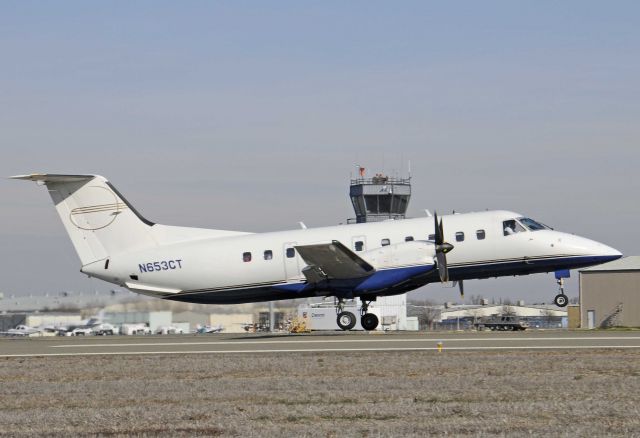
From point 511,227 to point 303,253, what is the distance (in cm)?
770

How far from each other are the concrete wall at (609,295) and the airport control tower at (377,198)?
1092 inches

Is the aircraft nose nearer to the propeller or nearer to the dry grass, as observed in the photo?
the propeller

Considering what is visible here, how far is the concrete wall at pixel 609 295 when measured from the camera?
2653 inches

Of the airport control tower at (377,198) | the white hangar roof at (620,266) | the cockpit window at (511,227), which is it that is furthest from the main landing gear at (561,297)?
the airport control tower at (377,198)

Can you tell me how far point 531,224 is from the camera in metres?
34.8

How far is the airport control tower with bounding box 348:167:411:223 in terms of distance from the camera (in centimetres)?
9362

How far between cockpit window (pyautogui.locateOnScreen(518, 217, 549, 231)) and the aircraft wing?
5926mm

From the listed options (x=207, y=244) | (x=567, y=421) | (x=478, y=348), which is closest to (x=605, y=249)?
(x=478, y=348)

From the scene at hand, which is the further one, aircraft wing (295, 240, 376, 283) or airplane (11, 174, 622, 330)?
A: airplane (11, 174, 622, 330)

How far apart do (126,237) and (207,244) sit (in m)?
3.18

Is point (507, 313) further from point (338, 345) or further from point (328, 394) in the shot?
point (328, 394)

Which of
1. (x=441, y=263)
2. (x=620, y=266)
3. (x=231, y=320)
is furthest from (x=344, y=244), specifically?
(x=620, y=266)

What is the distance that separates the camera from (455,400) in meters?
15.5

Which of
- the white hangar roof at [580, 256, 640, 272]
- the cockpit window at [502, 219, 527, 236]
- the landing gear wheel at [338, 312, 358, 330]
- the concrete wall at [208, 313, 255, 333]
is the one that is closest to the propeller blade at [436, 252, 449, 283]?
the cockpit window at [502, 219, 527, 236]
